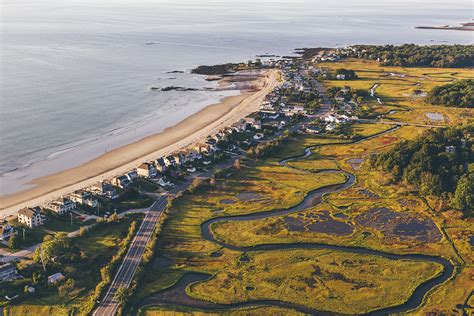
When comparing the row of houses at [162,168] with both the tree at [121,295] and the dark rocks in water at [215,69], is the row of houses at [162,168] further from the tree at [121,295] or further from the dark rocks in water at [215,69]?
the dark rocks in water at [215,69]

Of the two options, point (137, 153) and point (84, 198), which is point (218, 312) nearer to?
point (84, 198)

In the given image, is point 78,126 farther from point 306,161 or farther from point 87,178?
point 306,161

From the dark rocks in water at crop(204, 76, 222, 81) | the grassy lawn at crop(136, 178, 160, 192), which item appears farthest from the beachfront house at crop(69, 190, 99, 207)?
the dark rocks in water at crop(204, 76, 222, 81)

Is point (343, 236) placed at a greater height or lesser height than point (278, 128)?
lesser

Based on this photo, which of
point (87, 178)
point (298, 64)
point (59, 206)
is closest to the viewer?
point (59, 206)

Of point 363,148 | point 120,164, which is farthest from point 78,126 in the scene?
point 363,148

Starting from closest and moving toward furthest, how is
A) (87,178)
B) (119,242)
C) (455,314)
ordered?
(455,314) → (119,242) → (87,178)

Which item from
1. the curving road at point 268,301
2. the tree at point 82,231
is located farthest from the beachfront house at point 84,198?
the curving road at point 268,301
